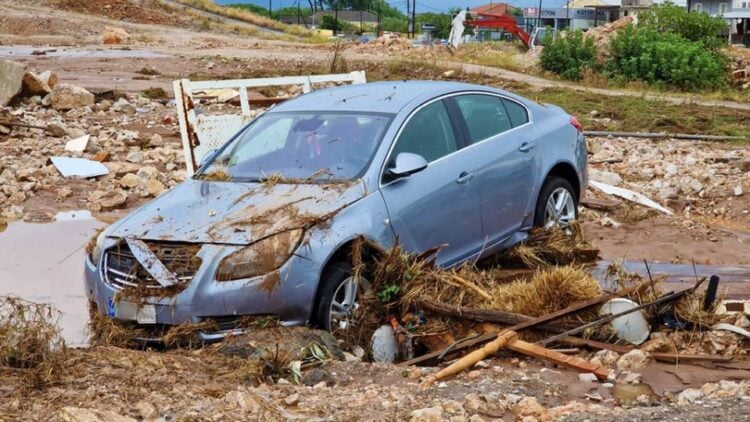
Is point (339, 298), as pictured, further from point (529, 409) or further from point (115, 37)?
point (115, 37)

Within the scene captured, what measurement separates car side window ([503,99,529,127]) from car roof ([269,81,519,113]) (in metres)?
0.26

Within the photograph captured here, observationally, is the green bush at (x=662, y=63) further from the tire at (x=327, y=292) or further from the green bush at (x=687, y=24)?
the tire at (x=327, y=292)

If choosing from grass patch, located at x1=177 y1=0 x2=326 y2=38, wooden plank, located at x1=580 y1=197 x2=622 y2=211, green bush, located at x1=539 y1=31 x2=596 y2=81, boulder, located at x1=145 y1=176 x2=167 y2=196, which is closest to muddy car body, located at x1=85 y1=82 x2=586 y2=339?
wooden plank, located at x1=580 y1=197 x2=622 y2=211

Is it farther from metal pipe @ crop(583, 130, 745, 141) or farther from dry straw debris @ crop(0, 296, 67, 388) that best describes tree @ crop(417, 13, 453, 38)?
dry straw debris @ crop(0, 296, 67, 388)

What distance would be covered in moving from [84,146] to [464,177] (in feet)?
29.1

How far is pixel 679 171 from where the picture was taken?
15992 mm

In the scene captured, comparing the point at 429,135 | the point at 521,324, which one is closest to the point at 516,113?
the point at 429,135

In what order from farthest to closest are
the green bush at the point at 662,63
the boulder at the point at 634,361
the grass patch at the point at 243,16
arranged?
the grass patch at the point at 243,16
the green bush at the point at 662,63
the boulder at the point at 634,361

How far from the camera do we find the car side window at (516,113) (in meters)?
9.28

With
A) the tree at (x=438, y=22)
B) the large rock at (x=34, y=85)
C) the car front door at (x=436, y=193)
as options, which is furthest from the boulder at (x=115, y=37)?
the tree at (x=438, y=22)

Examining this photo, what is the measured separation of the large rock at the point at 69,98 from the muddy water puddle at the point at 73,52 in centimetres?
1503

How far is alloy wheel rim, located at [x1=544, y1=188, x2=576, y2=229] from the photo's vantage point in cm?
941

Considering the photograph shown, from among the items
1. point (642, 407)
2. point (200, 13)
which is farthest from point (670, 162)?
point (200, 13)

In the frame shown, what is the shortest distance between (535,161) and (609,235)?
301 cm
